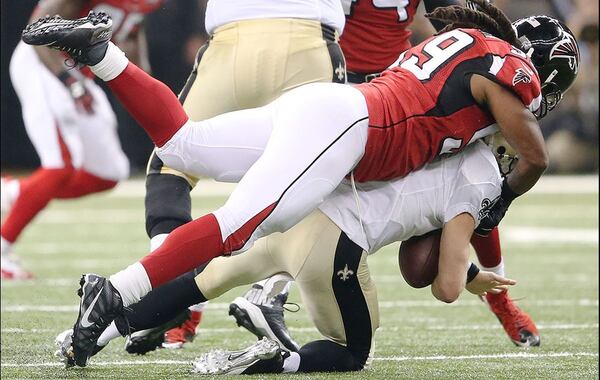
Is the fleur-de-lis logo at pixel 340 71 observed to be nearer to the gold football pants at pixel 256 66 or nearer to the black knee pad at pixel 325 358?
the gold football pants at pixel 256 66

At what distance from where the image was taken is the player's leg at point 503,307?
12.2 ft

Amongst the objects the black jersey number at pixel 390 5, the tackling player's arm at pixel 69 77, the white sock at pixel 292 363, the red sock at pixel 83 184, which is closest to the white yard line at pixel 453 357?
the white sock at pixel 292 363

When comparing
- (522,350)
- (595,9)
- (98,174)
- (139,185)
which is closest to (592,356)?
(522,350)

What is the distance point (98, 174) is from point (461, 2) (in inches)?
99.7

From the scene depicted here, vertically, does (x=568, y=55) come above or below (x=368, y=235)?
above

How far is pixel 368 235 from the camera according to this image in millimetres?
3080

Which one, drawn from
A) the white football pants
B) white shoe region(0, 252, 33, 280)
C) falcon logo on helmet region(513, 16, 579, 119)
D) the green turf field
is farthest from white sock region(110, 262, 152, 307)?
white shoe region(0, 252, 33, 280)

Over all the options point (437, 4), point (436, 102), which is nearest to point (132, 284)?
point (436, 102)

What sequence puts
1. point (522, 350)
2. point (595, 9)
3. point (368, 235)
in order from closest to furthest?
point (368, 235)
point (522, 350)
point (595, 9)

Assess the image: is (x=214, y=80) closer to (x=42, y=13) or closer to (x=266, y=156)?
(x=266, y=156)

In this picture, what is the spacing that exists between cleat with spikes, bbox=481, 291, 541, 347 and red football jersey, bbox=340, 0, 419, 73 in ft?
3.14

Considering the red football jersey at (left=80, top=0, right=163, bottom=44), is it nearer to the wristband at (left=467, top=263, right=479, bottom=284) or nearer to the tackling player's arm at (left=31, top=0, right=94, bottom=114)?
the tackling player's arm at (left=31, top=0, right=94, bottom=114)

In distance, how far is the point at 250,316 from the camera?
318 cm

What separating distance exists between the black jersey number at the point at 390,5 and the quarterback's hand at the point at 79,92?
2000mm
